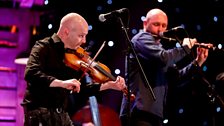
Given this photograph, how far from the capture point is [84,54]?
377cm

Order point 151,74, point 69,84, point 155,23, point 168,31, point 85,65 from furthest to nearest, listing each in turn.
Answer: point 155,23 < point 151,74 < point 168,31 < point 85,65 < point 69,84

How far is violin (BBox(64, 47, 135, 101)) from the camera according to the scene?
3.60 m

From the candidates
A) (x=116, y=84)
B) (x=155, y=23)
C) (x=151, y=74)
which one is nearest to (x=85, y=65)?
(x=116, y=84)

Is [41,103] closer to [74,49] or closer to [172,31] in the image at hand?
[74,49]

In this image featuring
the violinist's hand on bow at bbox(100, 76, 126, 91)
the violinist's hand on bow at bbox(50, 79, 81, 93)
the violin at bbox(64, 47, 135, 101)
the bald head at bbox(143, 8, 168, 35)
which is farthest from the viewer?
the bald head at bbox(143, 8, 168, 35)

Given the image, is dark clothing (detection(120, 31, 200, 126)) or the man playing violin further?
dark clothing (detection(120, 31, 200, 126))

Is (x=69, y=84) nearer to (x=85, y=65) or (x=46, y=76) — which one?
(x=46, y=76)

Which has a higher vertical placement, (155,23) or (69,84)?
(155,23)

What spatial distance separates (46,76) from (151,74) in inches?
45.0

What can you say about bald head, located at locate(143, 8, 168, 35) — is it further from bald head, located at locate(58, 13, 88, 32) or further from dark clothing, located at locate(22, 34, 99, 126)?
dark clothing, located at locate(22, 34, 99, 126)

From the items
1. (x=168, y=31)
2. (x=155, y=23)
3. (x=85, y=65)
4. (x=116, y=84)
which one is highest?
(x=155, y=23)

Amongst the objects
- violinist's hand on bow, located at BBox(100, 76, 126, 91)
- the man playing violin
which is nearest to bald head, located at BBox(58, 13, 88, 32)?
the man playing violin

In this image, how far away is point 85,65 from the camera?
11.8 ft

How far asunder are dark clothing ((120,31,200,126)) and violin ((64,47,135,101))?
0.43m
